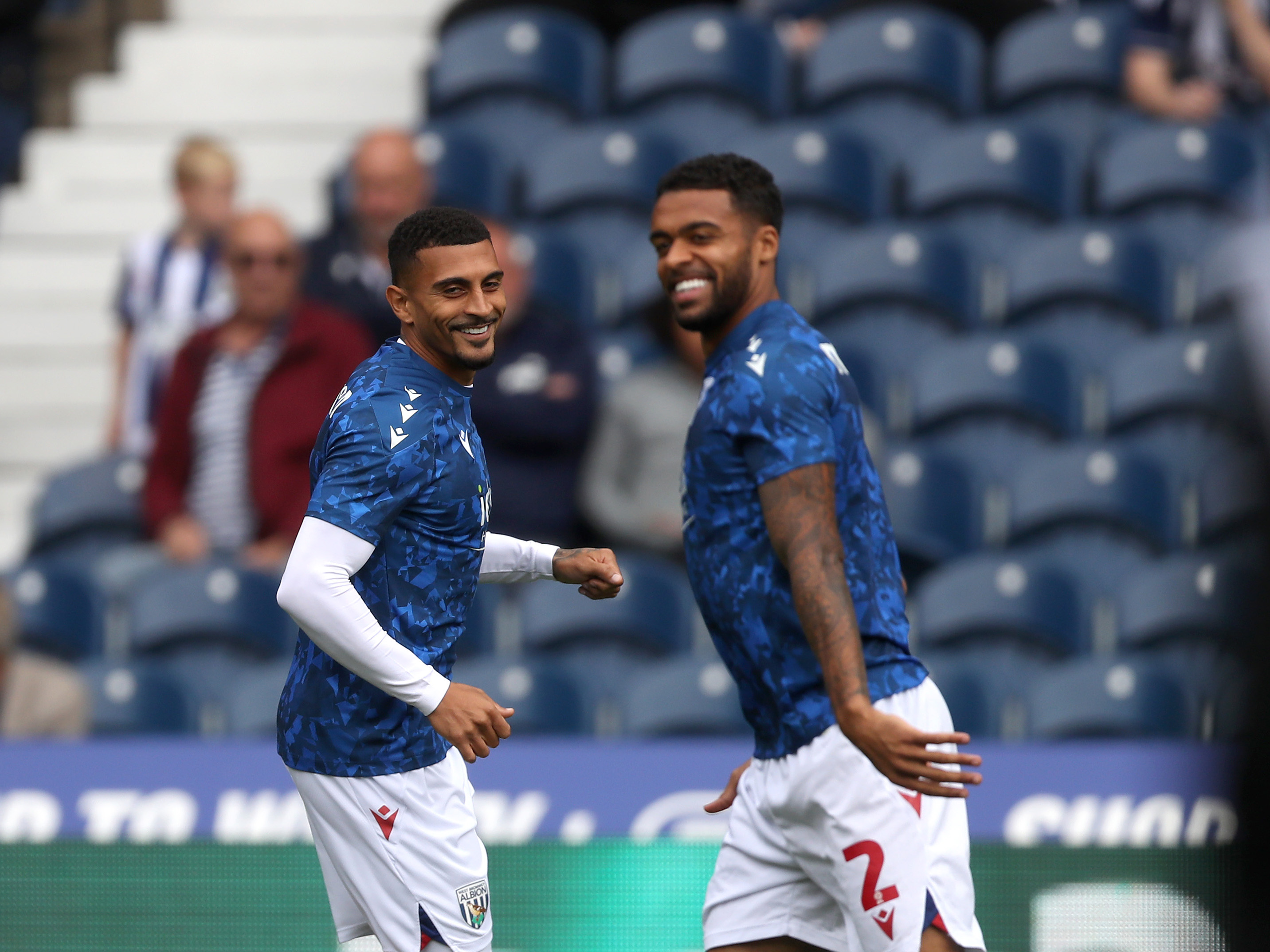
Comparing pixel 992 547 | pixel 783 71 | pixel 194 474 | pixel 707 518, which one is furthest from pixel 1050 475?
pixel 707 518

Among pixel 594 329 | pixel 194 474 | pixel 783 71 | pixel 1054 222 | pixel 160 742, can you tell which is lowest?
pixel 160 742

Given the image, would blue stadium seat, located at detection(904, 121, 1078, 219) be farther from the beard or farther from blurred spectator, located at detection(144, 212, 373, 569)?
the beard

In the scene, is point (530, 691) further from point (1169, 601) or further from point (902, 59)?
point (902, 59)

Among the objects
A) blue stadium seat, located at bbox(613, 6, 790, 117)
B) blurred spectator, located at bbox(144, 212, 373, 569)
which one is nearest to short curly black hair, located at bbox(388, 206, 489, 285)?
blurred spectator, located at bbox(144, 212, 373, 569)

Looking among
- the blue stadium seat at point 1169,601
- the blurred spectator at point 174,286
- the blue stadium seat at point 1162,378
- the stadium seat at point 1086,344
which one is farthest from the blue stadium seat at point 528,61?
the blue stadium seat at point 1169,601

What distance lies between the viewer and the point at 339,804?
9.98 feet

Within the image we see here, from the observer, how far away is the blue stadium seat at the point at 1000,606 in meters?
6.00

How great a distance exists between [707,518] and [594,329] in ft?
13.4

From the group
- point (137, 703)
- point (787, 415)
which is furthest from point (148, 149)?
point (787, 415)

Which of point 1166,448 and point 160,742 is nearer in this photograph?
point 160,742

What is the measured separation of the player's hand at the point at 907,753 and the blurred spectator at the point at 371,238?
12.0 ft

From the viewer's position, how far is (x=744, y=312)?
10.7ft

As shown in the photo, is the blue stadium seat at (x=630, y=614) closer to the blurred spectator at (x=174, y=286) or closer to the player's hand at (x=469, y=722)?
the blurred spectator at (x=174, y=286)

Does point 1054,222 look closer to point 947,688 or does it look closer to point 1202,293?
point 1202,293
